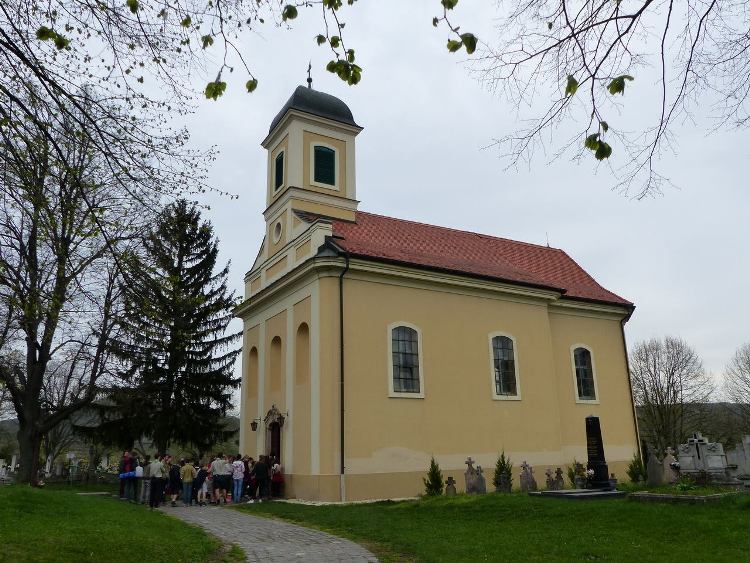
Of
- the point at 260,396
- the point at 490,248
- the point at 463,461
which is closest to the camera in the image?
the point at 463,461

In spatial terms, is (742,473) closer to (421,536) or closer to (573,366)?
(573,366)

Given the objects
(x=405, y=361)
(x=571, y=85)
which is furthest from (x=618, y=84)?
(x=405, y=361)

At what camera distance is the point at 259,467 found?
18219 millimetres

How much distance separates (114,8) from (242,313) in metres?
18.5

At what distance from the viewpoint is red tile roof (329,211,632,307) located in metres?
20.8

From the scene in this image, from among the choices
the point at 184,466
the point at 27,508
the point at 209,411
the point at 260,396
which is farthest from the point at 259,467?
the point at 209,411

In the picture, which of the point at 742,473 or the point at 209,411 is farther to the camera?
the point at 209,411

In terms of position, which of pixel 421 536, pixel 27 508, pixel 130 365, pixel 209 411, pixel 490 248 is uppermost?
pixel 490 248

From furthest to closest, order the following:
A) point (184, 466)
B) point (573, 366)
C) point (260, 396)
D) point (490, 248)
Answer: point (490, 248) → point (573, 366) → point (260, 396) → point (184, 466)

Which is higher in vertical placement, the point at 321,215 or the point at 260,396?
the point at 321,215

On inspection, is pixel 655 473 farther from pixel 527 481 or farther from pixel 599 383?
pixel 599 383

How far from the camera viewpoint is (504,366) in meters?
21.5

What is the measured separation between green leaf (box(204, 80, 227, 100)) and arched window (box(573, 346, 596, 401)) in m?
21.1

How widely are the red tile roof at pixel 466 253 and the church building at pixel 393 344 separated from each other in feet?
0.33
